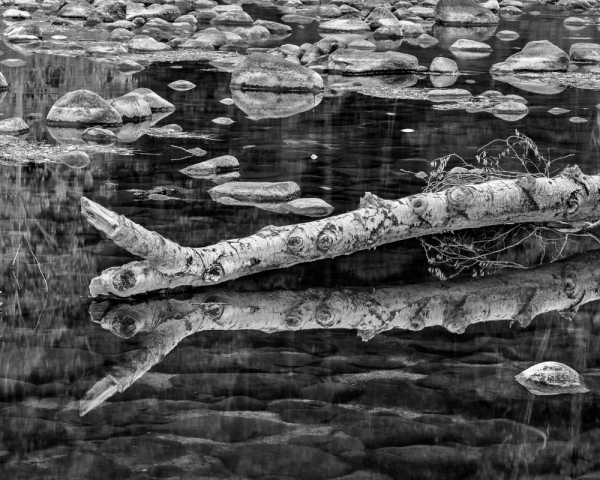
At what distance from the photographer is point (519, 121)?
1173cm

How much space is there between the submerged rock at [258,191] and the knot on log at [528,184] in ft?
6.74

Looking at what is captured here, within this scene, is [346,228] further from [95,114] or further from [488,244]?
[95,114]

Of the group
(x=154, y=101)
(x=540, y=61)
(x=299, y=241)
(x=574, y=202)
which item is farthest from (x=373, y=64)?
(x=299, y=241)

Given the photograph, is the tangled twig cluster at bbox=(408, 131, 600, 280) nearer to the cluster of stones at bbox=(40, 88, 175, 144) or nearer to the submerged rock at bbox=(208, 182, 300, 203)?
the submerged rock at bbox=(208, 182, 300, 203)

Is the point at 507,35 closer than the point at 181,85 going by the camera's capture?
No

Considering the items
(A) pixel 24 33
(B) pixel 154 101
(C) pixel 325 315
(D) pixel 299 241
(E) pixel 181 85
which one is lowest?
(A) pixel 24 33

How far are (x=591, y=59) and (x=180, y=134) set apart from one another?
8936 mm

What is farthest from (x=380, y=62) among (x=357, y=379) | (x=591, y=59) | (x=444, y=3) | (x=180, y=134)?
(x=357, y=379)

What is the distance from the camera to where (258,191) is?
8.04m

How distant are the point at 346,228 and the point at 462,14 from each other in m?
18.1

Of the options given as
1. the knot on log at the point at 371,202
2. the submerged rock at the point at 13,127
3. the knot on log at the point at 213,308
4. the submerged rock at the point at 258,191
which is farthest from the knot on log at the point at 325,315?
the submerged rock at the point at 13,127

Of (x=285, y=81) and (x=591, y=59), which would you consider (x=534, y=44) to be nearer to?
(x=591, y=59)

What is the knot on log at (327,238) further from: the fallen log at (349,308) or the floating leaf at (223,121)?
the floating leaf at (223,121)

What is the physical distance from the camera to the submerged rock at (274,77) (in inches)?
531
